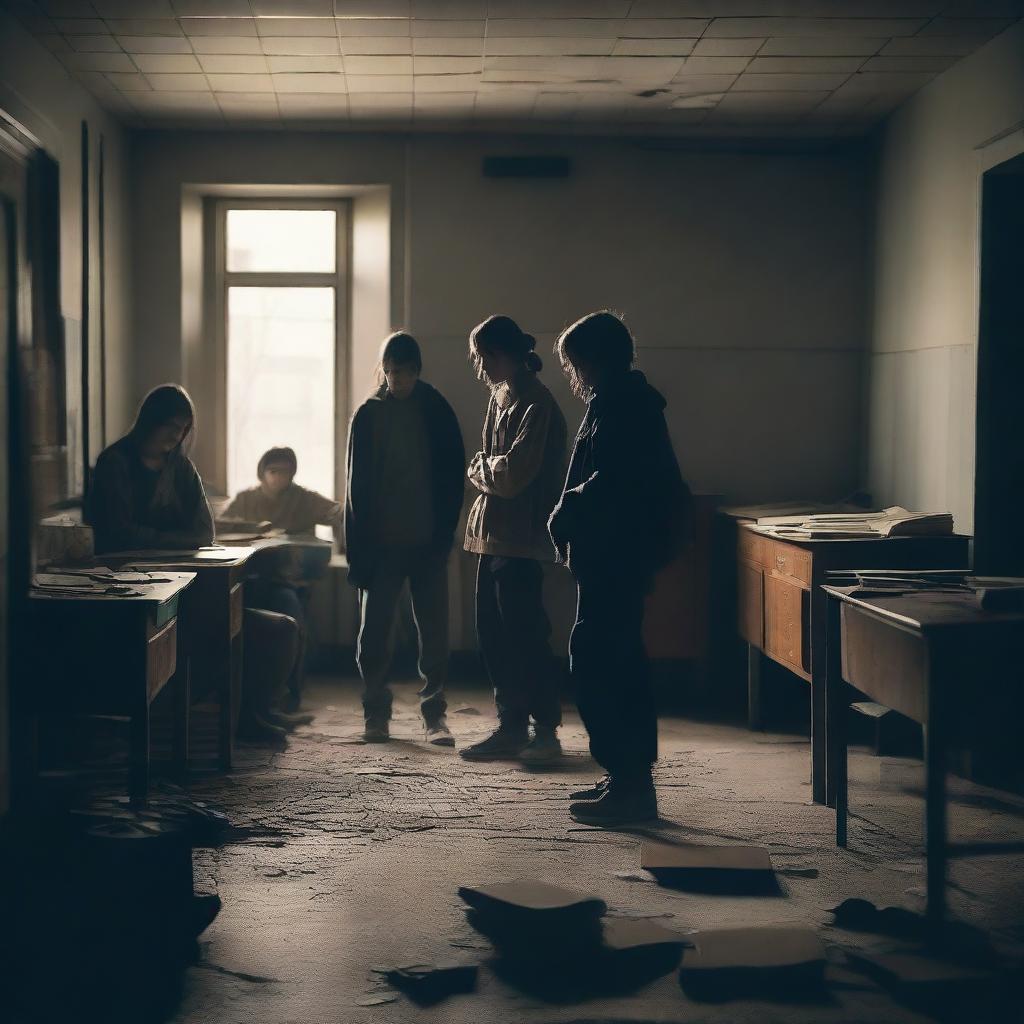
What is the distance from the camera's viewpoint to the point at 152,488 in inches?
193

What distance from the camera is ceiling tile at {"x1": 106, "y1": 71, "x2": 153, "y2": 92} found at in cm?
563

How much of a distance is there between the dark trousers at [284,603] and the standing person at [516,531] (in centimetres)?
110

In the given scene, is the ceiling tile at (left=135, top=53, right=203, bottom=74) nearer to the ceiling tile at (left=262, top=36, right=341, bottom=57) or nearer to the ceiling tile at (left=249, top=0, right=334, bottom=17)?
the ceiling tile at (left=262, top=36, right=341, bottom=57)

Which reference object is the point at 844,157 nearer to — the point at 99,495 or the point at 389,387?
the point at 389,387

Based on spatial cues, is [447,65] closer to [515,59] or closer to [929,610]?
[515,59]

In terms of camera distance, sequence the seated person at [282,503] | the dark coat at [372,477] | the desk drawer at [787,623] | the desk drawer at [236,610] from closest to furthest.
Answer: the desk drawer at [236,610] < the desk drawer at [787,623] < the dark coat at [372,477] < the seated person at [282,503]

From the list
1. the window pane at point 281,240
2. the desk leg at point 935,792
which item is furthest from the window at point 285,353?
the desk leg at point 935,792

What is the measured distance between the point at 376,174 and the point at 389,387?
1969 millimetres

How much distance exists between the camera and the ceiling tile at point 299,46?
16.8 ft

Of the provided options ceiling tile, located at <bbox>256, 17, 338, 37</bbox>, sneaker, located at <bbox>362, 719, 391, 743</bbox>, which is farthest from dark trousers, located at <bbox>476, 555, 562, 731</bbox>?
ceiling tile, located at <bbox>256, 17, 338, 37</bbox>

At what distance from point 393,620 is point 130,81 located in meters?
2.77

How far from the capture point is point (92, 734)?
189 inches

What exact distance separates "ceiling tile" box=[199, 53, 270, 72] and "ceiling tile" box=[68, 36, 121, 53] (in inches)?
14.4

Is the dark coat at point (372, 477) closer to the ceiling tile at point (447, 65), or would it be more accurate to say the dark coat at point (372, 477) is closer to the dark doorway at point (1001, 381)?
the ceiling tile at point (447, 65)
